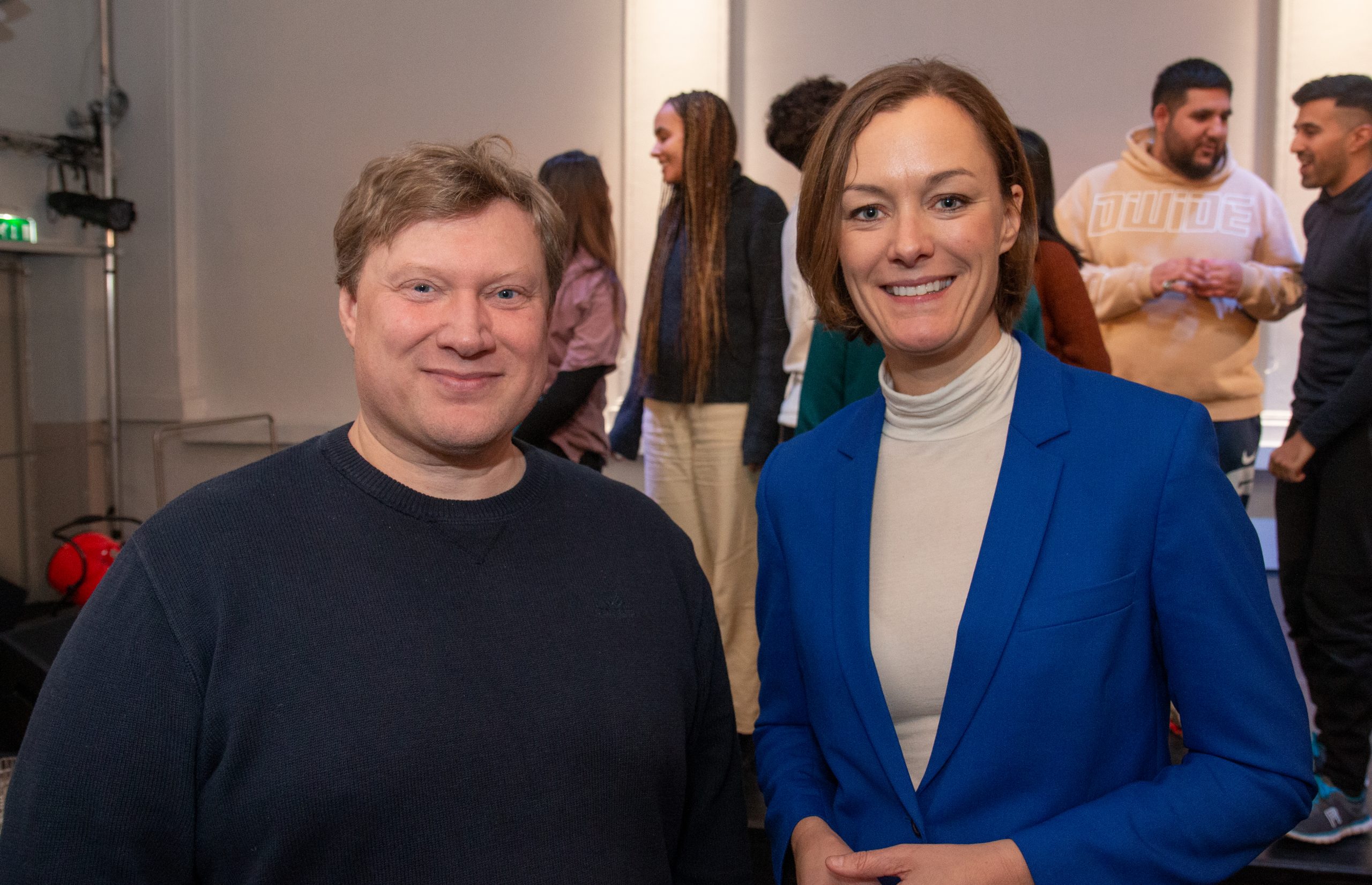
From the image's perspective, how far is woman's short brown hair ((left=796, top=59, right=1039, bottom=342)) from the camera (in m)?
1.11

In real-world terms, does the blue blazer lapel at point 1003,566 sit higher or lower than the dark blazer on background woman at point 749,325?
lower

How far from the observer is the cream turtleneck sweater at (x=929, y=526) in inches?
42.7

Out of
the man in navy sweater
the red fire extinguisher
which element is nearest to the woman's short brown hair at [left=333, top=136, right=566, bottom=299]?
the man in navy sweater

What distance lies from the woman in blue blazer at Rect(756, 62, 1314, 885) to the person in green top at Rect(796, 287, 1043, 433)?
45.1 inches

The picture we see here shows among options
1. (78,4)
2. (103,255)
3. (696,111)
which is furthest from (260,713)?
(78,4)

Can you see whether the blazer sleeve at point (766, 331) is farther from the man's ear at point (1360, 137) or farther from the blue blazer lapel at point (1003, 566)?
the blue blazer lapel at point (1003, 566)

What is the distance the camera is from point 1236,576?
98cm

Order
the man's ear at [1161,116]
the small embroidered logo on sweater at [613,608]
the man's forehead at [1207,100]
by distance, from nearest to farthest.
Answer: the small embroidered logo on sweater at [613,608], the man's forehead at [1207,100], the man's ear at [1161,116]

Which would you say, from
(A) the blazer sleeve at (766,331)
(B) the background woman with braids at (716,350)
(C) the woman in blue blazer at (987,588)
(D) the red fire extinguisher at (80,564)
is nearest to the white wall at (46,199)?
(D) the red fire extinguisher at (80,564)

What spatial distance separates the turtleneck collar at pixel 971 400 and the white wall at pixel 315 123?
4086mm

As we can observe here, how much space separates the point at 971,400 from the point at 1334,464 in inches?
73.8

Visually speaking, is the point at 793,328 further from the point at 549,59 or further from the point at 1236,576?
the point at 549,59

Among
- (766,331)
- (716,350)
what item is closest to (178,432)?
(716,350)

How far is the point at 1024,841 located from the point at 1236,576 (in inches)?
13.0
